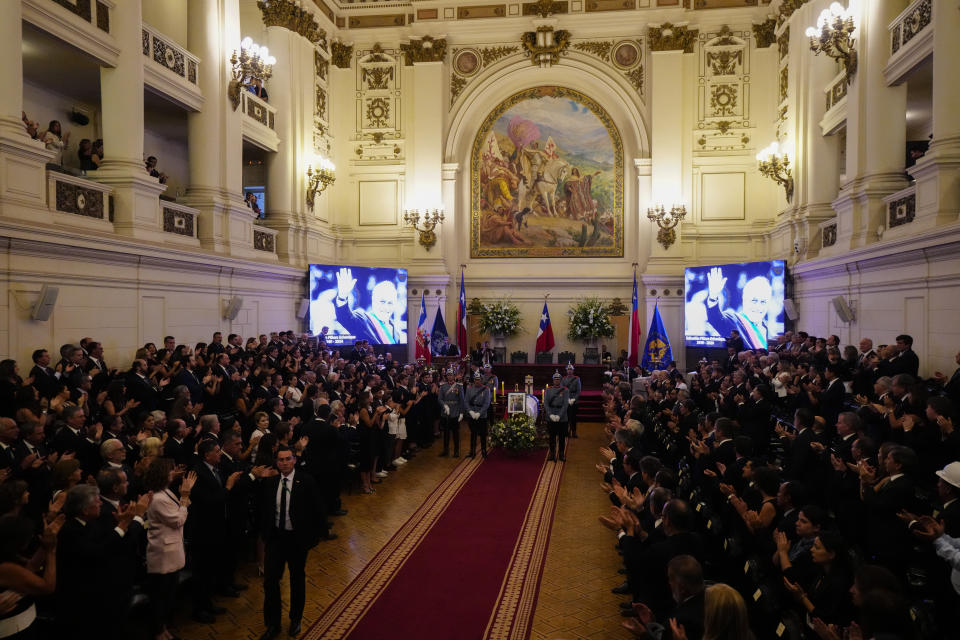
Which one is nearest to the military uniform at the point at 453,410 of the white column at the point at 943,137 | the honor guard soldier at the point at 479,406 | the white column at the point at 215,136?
the honor guard soldier at the point at 479,406

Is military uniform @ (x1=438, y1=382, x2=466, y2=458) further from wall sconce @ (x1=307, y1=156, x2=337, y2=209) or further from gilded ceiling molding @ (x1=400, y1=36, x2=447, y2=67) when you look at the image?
gilded ceiling molding @ (x1=400, y1=36, x2=447, y2=67)

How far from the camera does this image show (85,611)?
3965 mm

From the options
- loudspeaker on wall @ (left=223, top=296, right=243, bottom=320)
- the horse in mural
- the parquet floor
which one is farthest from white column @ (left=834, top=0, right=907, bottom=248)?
loudspeaker on wall @ (left=223, top=296, right=243, bottom=320)

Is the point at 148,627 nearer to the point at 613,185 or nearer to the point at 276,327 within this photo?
the point at 276,327

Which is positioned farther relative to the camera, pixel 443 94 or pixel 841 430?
pixel 443 94

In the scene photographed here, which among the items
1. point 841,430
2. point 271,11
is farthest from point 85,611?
point 271,11

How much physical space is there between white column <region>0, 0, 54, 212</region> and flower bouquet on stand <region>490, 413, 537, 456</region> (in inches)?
325

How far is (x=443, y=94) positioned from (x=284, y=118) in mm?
5493

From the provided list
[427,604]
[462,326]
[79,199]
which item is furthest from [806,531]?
[462,326]

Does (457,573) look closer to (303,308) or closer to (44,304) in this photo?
(44,304)

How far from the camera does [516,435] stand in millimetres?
11492

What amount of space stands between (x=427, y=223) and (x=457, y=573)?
1428 cm

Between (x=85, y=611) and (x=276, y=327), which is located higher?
(x=276, y=327)

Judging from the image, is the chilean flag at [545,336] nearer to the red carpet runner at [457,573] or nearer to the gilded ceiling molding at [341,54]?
the red carpet runner at [457,573]
